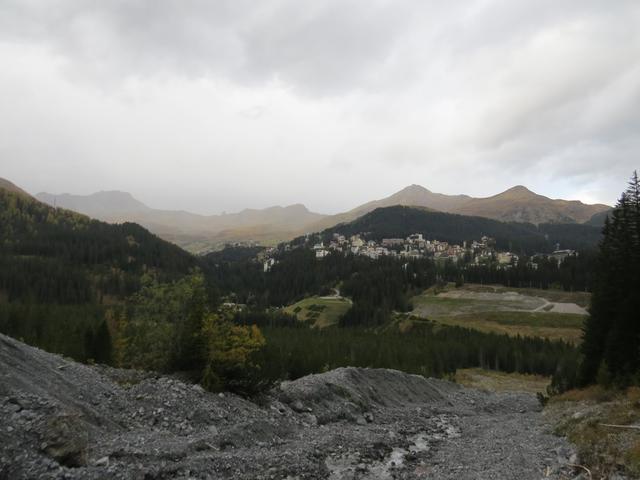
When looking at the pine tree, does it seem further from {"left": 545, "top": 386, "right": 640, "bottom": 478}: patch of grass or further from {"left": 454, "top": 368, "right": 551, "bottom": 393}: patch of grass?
{"left": 454, "top": 368, "right": 551, "bottom": 393}: patch of grass

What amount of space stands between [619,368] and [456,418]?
21.0m

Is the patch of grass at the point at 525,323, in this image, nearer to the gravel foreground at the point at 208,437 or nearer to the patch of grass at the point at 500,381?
the patch of grass at the point at 500,381

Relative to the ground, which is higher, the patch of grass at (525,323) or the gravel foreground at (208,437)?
the gravel foreground at (208,437)

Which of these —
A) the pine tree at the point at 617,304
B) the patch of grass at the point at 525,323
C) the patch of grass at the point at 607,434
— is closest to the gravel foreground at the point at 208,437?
the patch of grass at the point at 607,434

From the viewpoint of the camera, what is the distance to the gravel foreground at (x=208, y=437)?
19109 mm

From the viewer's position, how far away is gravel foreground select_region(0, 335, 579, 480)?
62.7 feet

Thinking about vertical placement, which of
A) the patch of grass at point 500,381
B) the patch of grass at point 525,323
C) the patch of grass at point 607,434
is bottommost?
the patch of grass at point 500,381

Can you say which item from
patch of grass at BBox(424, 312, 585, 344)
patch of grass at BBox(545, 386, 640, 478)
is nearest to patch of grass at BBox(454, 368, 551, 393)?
patch of grass at BBox(424, 312, 585, 344)

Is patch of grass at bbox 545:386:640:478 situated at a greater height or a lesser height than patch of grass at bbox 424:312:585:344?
greater

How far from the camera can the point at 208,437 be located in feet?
83.4

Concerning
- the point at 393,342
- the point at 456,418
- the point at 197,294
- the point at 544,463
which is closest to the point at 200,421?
the point at 197,294

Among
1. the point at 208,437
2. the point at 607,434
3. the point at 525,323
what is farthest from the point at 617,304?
the point at 525,323

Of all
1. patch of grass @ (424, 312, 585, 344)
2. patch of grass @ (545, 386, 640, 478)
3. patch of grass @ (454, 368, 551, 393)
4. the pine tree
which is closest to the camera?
patch of grass @ (545, 386, 640, 478)

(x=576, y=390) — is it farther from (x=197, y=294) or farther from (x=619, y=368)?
→ (x=197, y=294)
